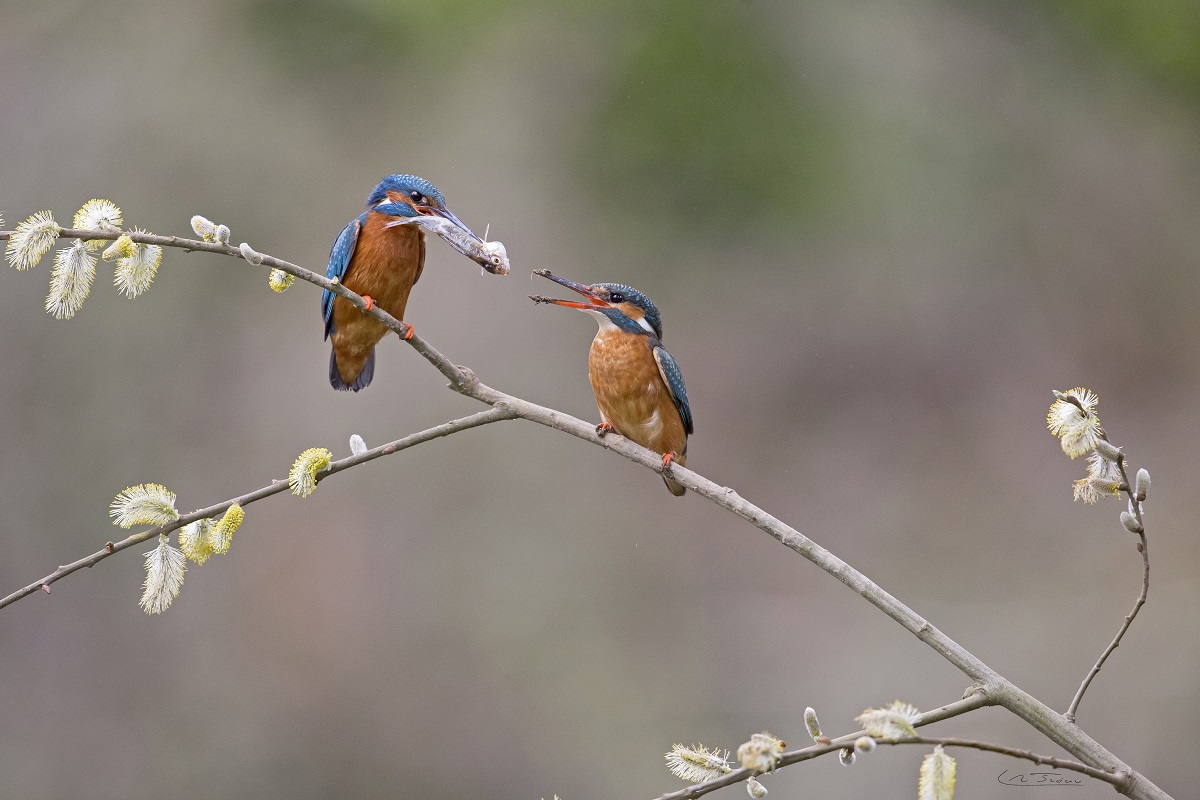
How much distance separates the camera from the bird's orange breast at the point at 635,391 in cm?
359

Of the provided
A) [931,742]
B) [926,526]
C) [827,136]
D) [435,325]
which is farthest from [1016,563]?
[931,742]

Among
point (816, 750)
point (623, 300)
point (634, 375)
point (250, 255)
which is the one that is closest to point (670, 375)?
point (634, 375)

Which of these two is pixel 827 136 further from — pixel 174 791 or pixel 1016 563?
pixel 174 791

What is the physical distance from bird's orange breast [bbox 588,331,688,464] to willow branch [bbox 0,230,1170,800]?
91cm

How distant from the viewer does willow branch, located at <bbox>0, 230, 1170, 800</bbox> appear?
175cm

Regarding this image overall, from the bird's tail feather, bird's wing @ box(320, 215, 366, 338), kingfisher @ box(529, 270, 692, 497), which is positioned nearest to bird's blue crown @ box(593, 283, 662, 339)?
kingfisher @ box(529, 270, 692, 497)

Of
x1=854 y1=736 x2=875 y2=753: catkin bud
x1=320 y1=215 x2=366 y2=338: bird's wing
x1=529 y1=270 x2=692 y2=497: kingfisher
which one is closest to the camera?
x1=854 y1=736 x2=875 y2=753: catkin bud

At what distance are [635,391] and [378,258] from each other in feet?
3.30

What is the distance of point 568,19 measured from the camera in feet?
30.8

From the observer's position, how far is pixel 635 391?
3.58m

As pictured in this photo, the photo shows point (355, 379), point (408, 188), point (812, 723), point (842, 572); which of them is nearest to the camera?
point (812, 723)

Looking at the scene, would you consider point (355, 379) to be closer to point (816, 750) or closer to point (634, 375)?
point (634, 375)

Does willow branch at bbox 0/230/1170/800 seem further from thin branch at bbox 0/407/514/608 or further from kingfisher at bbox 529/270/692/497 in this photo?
kingfisher at bbox 529/270/692/497

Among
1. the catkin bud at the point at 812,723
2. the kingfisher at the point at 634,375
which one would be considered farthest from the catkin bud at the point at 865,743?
the kingfisher at the point at 634,375
